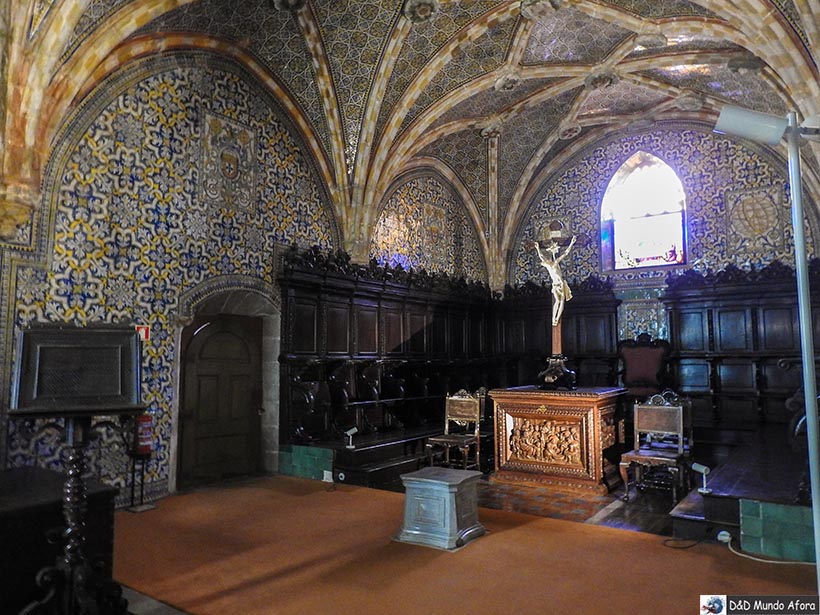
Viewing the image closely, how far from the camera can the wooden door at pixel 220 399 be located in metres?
7.50

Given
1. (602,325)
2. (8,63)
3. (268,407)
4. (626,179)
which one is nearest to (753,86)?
(626,179)

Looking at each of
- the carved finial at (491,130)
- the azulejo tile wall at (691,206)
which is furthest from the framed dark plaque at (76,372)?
the azulejo tile wall at (691,206)

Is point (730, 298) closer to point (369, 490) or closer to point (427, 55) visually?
point (427, 55)

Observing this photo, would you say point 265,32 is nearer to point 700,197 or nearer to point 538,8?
point 538,8

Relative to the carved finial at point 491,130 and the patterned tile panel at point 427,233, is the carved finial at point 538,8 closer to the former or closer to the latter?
the carved finial at point 491,130

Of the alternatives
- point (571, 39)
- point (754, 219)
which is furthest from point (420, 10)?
point (754, 219)

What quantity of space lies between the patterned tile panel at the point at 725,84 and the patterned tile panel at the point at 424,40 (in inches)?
142

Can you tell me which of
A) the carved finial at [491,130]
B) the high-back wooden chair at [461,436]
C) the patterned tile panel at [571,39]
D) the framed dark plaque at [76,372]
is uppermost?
the patterned tile panel at [571,39]

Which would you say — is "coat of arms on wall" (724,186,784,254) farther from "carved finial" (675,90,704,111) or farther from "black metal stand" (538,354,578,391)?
"black metal stand" (538,354,578,391)

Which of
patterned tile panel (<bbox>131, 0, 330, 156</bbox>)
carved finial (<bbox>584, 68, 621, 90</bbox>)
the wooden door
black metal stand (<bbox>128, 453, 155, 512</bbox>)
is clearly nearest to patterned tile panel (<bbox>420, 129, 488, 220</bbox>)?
carved finial (<bbox>584, 68, 621, 90</bbox>)

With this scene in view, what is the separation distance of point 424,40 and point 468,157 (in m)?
4.02

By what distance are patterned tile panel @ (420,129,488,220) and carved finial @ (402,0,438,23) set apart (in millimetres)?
3649

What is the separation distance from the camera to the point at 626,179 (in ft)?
40.1

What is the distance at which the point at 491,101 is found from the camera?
10445 mm
